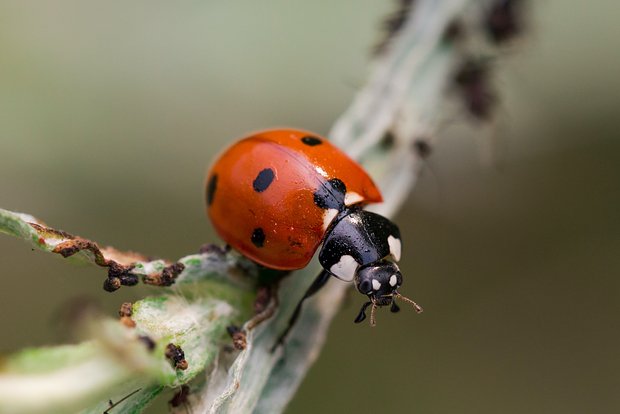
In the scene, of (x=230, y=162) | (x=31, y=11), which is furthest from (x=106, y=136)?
(x=230, y=162)

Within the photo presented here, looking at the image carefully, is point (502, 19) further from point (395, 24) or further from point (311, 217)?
point (311, 217)

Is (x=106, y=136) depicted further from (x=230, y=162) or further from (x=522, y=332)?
(x=522, y=332)

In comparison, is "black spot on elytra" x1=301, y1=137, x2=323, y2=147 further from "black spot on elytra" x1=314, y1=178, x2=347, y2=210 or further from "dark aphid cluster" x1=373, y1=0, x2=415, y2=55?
"dark aphid cluster" x1=373, y1=0, x2=415, y2=55

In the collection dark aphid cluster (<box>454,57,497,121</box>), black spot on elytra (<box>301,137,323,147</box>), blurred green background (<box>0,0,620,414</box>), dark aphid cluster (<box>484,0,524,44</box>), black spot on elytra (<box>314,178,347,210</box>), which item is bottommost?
blurred green background (<box>0,0,620,414</box>)

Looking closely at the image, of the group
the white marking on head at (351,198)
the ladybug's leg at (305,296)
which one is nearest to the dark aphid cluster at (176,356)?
the ladybug's leg at (305,296)

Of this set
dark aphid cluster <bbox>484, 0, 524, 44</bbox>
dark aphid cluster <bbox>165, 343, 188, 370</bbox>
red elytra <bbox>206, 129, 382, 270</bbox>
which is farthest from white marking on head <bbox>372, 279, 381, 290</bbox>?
dark aphid cluster <bbox>484, 0, 524, 44</bbox>

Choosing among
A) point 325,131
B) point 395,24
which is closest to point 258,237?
point 395,24
